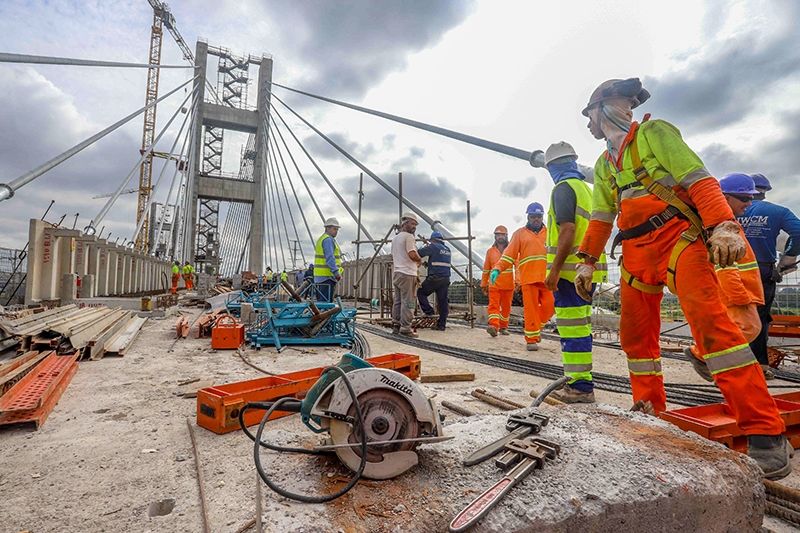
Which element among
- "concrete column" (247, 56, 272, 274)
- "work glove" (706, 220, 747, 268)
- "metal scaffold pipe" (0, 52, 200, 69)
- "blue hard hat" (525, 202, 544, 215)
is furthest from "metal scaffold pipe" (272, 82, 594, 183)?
"concrete column" (247, 56, 272, 274)

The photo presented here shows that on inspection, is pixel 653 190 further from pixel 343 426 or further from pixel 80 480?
pixel 80 480

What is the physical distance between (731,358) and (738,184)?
7.26 ft

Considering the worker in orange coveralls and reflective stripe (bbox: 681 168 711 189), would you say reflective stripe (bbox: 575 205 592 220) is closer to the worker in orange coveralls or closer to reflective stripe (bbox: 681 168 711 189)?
the worker in orange coveralls

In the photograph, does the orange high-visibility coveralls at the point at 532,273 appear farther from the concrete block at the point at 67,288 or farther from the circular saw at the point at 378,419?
the concrete block at the point at 67,288

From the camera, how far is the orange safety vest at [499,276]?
694cm

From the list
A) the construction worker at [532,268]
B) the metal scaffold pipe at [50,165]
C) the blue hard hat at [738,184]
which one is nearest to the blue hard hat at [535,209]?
the construction worker at [532,268]

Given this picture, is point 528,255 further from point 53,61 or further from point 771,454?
point 53,61

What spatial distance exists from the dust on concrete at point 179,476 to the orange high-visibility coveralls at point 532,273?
2.20 m

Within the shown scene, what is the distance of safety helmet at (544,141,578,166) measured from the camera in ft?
11.0

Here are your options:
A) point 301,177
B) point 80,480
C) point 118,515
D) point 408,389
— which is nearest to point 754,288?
point 408,389

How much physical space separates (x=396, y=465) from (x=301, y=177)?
19.4 m

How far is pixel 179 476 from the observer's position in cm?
163

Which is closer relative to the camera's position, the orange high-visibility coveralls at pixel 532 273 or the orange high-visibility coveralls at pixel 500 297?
the orange high-visibility coveralls at pixel 532 273

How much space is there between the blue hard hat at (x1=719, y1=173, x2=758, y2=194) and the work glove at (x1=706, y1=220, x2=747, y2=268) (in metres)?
1.94
